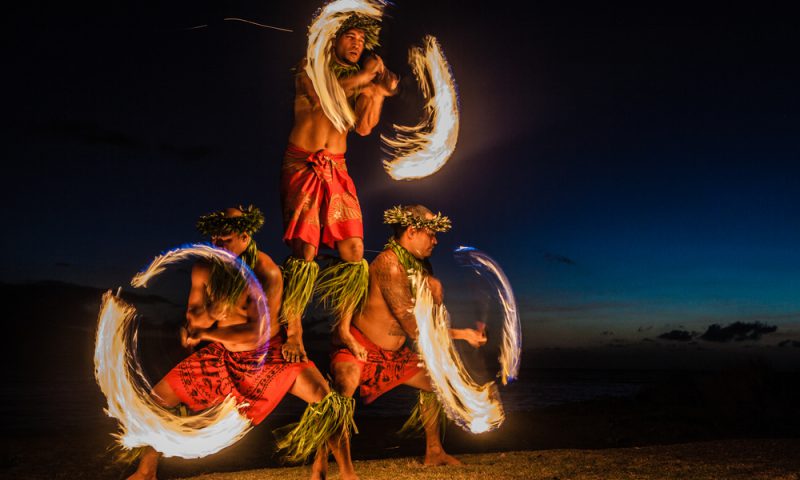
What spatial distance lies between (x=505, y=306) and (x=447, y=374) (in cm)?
68

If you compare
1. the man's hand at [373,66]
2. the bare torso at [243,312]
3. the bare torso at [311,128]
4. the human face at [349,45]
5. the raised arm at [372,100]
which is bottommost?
the bare torso at [243,312]

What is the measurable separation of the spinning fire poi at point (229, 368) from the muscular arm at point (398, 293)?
31.2 inches

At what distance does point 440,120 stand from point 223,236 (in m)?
1.84

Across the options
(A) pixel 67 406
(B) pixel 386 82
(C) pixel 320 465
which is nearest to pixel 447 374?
(C) pixel 320 465

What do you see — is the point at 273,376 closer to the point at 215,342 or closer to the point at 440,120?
the point at 215,342

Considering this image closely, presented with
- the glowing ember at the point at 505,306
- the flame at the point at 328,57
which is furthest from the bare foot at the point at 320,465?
the flame at the point at 328,57

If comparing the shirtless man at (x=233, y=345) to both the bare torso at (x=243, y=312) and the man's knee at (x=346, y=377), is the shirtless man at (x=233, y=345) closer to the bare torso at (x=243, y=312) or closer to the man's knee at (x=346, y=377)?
the bare torso at (x=243, y=312)

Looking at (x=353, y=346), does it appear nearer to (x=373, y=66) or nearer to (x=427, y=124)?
(x=427, y=124)

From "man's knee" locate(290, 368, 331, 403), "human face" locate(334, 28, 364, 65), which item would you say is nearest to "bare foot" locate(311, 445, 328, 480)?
"man's knee" locate(290, 368, 331, 403)

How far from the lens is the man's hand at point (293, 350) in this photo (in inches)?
173

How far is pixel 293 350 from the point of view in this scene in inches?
173

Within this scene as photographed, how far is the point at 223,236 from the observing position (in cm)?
441

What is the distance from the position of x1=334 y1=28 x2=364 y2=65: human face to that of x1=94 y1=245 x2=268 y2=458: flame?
5.34 ft

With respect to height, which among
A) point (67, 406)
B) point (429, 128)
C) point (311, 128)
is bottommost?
point (67, 406)
